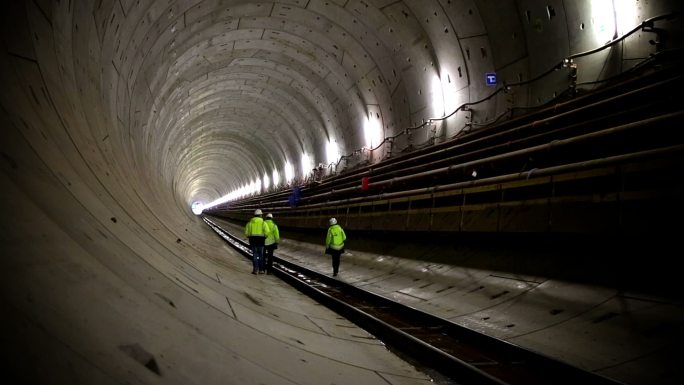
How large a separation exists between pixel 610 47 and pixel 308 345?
670 cm

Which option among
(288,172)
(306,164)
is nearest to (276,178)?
(288,172)

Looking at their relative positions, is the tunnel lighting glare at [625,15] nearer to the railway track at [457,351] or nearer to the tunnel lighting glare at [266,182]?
the railway track at [457,351]

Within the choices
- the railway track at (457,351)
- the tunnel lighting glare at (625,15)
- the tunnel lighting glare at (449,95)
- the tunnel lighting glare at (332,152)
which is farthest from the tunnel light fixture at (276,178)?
the tunnel lighting glare at (625,15)

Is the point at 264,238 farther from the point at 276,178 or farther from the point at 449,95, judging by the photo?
the point at 276,178

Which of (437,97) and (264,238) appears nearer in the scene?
(264,238)

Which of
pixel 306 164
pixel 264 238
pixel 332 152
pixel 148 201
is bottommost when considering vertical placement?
pixel 264 238

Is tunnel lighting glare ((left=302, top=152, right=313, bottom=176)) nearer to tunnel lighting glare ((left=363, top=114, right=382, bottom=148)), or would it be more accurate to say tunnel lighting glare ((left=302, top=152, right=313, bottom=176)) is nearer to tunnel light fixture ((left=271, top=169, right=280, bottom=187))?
tunnel light fixture ((left=271, top=169, right=280, bottom=187))

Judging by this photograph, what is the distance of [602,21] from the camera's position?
260 inches

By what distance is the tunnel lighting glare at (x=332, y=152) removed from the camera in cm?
1797

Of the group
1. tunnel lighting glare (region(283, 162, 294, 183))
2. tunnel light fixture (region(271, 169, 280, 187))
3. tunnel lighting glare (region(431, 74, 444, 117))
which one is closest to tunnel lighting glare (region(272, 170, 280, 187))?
tunnel light fixture (region(271, 169, 280, 187))

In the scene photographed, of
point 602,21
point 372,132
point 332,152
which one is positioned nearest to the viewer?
point 602,21

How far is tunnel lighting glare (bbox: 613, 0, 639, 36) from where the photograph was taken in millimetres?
6121

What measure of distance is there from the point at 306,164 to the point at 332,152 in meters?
3.98

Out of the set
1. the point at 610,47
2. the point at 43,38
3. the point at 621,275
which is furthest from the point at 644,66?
the point at 43,38
